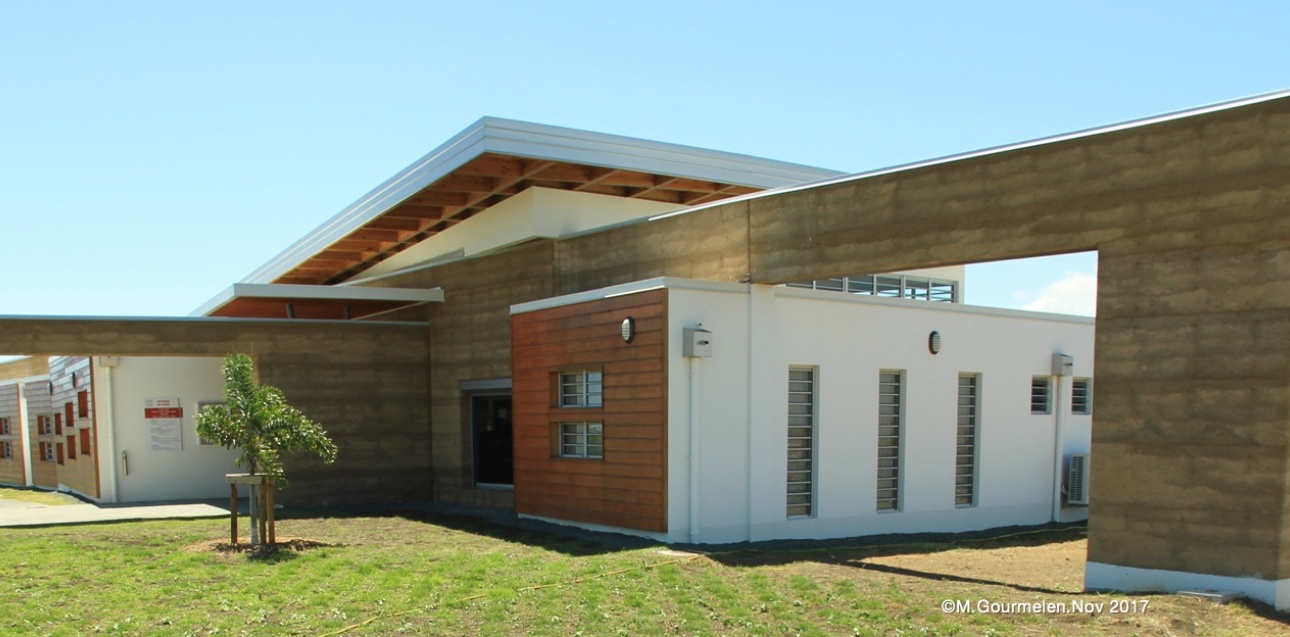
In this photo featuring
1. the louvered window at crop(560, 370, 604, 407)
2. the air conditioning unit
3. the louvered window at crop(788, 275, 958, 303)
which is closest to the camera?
the louvered window at crop(560, 370, 604, 407)

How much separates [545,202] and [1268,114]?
10.5 m

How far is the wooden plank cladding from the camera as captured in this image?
11805 mm

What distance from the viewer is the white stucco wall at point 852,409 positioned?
12.0 meters

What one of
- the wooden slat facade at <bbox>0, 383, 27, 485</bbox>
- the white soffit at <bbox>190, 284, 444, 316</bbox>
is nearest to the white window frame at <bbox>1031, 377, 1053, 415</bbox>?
the white soffit at <bbox>190, 284, 444, 316</bbox>

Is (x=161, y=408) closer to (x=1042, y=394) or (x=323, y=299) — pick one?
(x=323, y=299)

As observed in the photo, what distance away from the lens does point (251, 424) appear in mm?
11648

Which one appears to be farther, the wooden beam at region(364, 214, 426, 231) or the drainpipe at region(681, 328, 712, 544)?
the wooden beam at region(364, 214, 426, 231)

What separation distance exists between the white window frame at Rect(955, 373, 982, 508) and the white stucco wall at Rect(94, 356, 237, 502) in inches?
553

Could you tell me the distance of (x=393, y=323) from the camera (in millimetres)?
17906

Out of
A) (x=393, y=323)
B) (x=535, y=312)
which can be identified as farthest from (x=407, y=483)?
(x=535, y=312)

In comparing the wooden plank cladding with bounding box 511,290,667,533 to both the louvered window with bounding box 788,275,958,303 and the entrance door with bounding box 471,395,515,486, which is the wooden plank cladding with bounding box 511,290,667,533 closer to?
the entrance door with bounding box 471,395,515,486

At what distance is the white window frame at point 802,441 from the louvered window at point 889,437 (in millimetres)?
1351

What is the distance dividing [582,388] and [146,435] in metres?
10.6

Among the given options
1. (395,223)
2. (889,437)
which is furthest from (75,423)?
(889,437)
